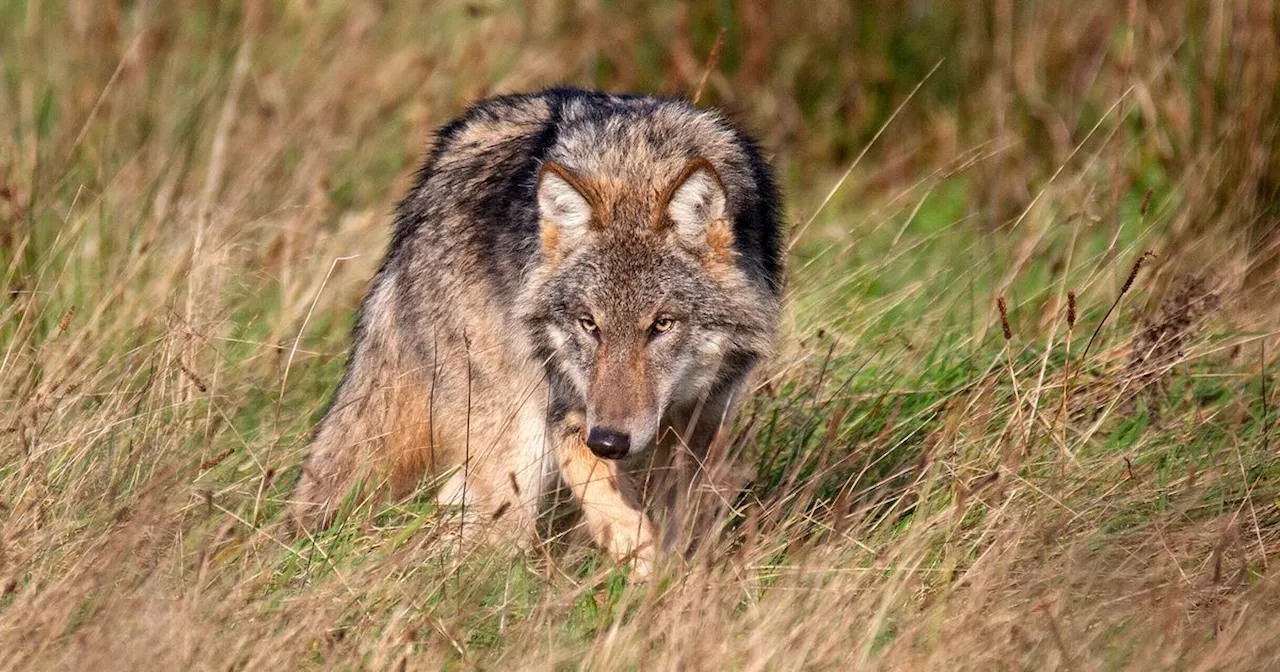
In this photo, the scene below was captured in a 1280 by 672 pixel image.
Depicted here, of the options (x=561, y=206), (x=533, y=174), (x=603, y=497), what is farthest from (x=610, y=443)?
(x=533, y=174)

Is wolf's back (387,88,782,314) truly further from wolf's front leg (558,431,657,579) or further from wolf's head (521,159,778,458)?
wolf's front leg (558,431,657,579)

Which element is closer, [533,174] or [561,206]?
[561,206]

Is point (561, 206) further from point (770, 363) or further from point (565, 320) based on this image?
point (770, 363)

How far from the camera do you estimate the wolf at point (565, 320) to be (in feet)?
16.4

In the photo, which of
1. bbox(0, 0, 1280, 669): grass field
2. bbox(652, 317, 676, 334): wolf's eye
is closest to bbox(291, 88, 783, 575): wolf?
bbox(652, 317, 676, 334): wolf's eye

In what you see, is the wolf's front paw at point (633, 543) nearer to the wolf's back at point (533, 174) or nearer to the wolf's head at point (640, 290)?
the wolf's head at point (640, 290)

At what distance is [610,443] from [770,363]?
1.43 m

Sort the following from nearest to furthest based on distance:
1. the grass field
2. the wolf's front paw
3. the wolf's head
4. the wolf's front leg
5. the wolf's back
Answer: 1. the grass field
2. the wolf's front paw
3. the wolf's head
4. the wolf's front leg
5. the wolf's back

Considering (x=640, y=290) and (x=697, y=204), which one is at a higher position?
(x=697, y=204)

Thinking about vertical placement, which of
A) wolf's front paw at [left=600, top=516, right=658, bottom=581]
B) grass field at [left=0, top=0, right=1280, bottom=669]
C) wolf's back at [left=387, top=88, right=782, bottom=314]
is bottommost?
wolf's front paw at [left=600, top=516, right=658, bottom=581]

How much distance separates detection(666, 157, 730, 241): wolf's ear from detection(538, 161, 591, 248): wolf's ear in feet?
0.95

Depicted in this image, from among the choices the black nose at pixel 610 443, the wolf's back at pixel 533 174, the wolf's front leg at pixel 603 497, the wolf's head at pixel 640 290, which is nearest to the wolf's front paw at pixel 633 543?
the wolf's front leg at pixel 603 497

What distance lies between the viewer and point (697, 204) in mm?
5070

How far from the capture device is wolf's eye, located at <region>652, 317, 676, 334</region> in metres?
5.01
